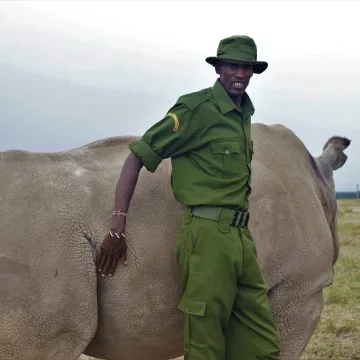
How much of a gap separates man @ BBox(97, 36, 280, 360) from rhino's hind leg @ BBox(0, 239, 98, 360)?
17cm

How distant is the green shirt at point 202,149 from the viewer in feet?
13.2

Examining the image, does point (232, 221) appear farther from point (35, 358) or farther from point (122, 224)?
point (35, 358)

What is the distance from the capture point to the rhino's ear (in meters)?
5.89

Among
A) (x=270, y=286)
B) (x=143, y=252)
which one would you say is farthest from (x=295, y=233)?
(x=143, y=252)

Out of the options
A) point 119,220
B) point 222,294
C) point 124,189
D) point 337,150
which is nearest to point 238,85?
point 124,189

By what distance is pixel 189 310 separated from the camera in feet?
13.1

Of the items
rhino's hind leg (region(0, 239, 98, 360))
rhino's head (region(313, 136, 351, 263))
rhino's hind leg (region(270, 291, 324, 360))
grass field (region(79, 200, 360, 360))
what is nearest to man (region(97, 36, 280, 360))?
rhino's hind leg (region(0, 239, 98, 360))

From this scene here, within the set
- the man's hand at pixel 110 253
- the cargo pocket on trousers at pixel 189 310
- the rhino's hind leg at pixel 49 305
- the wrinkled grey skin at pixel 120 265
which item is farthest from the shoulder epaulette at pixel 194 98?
the cargo pocket on trousers at pixel 189 310

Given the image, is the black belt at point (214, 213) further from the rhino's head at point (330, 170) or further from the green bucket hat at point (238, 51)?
the rhino's head at point (330, 170)

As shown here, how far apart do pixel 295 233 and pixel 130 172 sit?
1.43m

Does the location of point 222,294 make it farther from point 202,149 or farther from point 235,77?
point 235,77

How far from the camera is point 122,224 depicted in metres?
4.00

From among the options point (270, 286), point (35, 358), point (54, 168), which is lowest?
point (35, 358)

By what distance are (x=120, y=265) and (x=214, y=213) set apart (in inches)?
26.5
